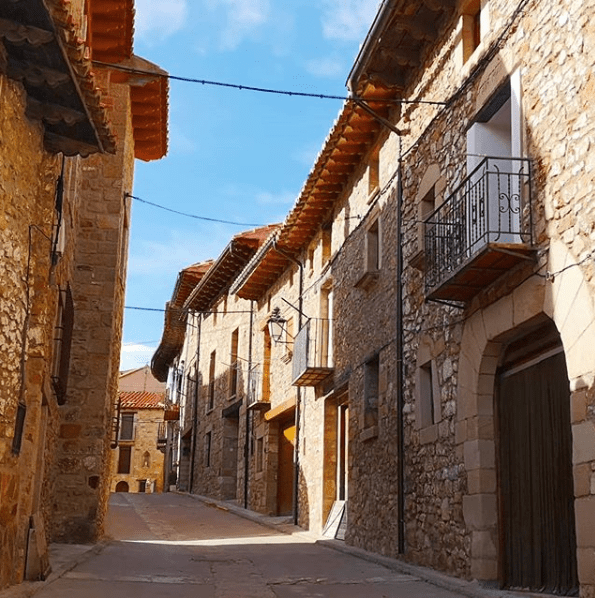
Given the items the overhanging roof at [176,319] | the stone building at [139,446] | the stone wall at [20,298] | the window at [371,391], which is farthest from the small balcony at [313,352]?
the stone building at [139,446]

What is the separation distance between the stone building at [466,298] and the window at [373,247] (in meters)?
0.04

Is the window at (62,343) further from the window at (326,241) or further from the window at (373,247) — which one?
the window at (326,241)

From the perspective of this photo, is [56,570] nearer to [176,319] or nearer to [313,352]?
[313,352]

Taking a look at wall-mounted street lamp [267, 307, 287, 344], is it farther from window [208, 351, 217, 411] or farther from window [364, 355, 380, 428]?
window [208, 351, 217, 411]

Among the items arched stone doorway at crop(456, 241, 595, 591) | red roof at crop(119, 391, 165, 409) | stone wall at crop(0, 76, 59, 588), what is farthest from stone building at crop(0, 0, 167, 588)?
red roof at crop(119, 391, 165, 409)

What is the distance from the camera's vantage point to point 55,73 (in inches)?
279

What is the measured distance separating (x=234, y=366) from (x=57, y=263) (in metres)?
15.9

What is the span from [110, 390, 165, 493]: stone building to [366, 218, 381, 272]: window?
36.0 m

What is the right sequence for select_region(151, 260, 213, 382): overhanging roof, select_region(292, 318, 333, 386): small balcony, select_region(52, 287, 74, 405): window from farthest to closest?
select_region(151, 260, 213, 382): overhanging roof
select_region(292, 318, 333, 386): small balcony
select_region(52, 287, 74, 405): window

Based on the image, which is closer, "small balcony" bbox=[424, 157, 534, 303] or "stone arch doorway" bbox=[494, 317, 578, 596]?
"stone arch doorway" bbox=[494, 317, 578, 596]

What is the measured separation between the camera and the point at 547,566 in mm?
7734

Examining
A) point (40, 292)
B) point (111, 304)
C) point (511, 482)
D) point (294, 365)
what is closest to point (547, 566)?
point (511, 482)

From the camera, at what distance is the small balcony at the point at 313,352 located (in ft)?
52.0

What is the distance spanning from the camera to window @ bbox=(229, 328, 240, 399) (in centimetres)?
2471
